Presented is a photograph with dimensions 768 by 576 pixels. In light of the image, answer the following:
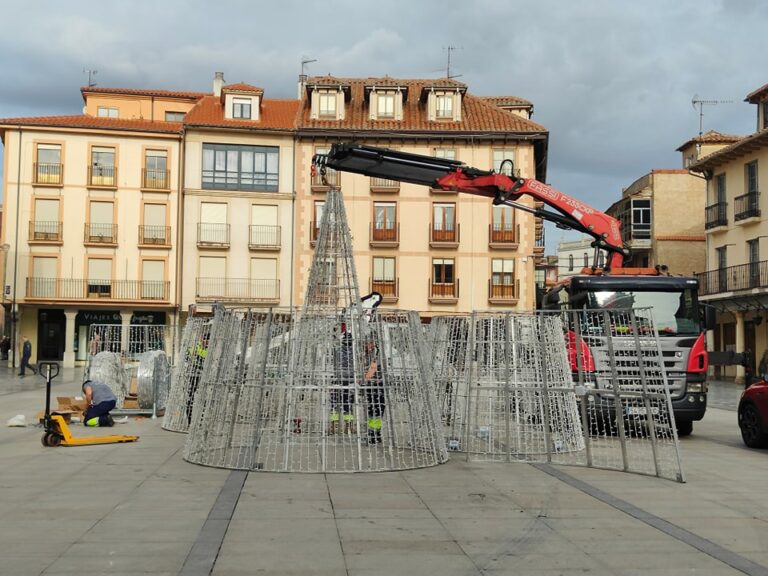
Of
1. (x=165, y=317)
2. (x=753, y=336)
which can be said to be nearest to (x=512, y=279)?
(x=753, y=336)

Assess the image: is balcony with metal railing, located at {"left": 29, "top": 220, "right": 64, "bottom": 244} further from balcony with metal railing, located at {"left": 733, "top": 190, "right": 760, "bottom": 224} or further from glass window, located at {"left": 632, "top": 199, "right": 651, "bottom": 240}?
balcony with metal railing, located at {"left": 733, "top": 190, "right": 760, "bottom": 224}

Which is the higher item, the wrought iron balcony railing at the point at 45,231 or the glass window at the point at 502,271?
the wrought iron balcony railing at the point at 45,231

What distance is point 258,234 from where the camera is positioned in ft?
145

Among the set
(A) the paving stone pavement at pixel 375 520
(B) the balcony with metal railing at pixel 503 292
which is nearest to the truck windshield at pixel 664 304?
(A) the paving stone pavement at pixel 375 520

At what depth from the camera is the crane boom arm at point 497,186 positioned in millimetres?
16766

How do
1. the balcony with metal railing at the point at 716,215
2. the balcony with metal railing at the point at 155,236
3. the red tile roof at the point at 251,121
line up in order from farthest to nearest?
1. the red tile roof at the point at 251,121
2. the balcony with metal railing at the point at 155,236
3. the balcony with metal railing at the point at 716,215

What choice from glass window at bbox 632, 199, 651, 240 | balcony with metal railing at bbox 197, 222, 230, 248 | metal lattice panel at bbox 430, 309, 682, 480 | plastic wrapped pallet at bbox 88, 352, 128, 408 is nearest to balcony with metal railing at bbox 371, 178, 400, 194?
balcony with metal railing at bbox 197, 222, 230, 248

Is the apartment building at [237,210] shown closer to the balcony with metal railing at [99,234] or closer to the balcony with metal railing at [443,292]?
the balcony with metal railing at [99,234]

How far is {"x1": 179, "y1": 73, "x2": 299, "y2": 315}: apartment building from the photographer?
1725 inches

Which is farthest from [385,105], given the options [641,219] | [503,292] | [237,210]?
[641,219]

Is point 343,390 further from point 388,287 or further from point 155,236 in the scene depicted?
point 155,236

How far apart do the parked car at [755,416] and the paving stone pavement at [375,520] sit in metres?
2.07

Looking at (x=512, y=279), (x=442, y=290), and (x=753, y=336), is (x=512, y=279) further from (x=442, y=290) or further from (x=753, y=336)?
(x=753, y=336)

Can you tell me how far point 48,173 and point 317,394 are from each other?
38000 mm
